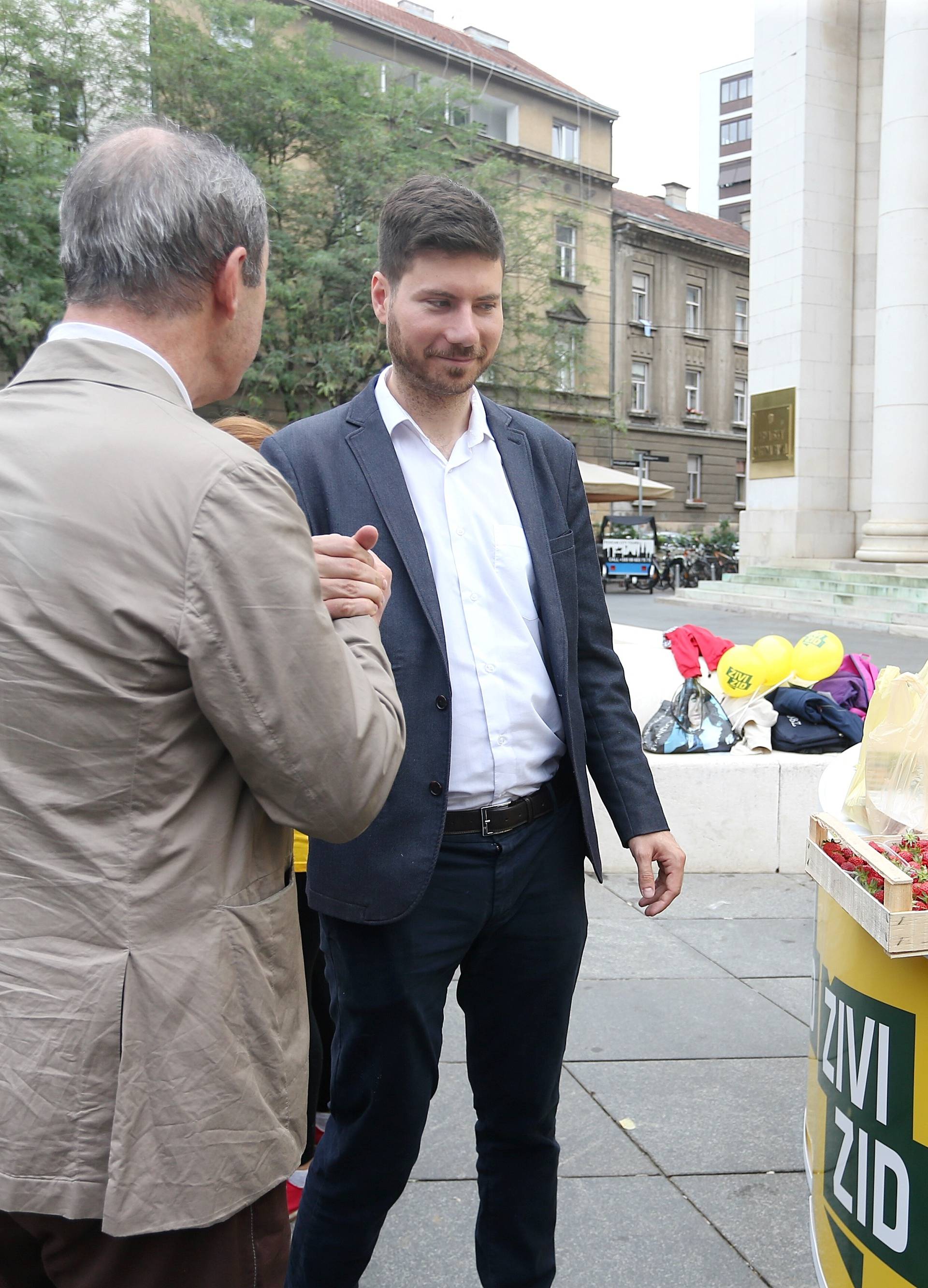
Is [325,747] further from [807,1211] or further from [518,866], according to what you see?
[807,1211]

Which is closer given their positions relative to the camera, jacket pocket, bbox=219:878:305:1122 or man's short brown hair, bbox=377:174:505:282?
jacket pocket, bbox=219:878:305:1122

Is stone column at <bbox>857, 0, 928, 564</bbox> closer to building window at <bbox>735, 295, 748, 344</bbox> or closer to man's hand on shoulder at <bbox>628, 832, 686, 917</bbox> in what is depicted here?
man's hand on shoulder at <bbox>628, 832, 686, 917</bbox>

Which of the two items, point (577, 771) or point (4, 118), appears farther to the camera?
point (4, 118)

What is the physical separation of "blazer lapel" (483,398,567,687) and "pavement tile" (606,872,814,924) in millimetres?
2813

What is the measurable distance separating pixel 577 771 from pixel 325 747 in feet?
3.08

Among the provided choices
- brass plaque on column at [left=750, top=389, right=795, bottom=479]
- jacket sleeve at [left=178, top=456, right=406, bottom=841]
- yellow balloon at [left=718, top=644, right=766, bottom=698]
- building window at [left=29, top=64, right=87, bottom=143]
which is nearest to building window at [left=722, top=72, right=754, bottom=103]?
building window at [left=29, top=64, right=87, bottom=143]

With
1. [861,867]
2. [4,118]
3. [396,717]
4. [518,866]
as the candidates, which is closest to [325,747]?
[396,717]

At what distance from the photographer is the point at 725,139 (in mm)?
81500

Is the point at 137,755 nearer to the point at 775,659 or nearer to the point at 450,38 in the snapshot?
the point at 775,659

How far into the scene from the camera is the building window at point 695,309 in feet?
148

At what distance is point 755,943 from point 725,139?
8780 centimetres

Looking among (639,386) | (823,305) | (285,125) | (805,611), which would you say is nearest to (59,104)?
(285,125)

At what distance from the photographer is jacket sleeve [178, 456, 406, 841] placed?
118 centimetres

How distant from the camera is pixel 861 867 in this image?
1.89m
